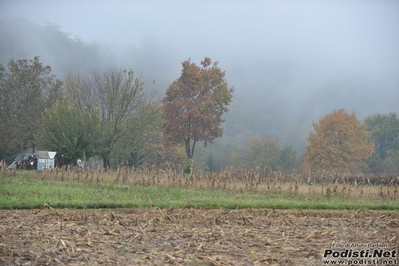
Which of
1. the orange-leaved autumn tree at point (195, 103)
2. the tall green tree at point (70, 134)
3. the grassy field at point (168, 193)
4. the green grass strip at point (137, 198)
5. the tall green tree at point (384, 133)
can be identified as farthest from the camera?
the tall green tree at point (384, 133)

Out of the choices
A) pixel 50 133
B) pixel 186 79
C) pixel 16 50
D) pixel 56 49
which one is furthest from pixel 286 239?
pixel 56 49

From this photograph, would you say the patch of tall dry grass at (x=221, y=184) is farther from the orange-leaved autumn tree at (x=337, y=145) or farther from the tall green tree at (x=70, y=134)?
the orange-leaved autumn tree at (x=337, y=145)

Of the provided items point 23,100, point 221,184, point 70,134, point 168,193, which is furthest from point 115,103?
point 168,193

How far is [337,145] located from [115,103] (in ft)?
90.4

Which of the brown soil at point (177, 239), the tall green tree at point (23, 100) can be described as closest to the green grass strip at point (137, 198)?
the brown soil at point (177, 239)

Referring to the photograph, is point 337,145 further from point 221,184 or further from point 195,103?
point 221,184

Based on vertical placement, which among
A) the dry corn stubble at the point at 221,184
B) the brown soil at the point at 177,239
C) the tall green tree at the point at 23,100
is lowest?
the brown soil at the point at 177,239

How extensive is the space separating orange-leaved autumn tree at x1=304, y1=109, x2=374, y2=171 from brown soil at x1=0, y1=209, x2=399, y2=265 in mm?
41053

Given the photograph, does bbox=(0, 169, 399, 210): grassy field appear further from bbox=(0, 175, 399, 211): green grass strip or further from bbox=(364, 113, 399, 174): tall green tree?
bbox=(364, 113, 399, 174): tall green tree

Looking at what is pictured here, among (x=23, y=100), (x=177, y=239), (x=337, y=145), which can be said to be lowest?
(x=177, y=239)

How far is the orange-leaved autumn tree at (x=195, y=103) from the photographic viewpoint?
42.9 meters

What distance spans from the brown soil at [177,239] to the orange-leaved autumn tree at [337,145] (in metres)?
41.1

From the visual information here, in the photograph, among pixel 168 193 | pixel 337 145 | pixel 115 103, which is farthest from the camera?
pixel 337 145

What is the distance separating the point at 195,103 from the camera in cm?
4303
